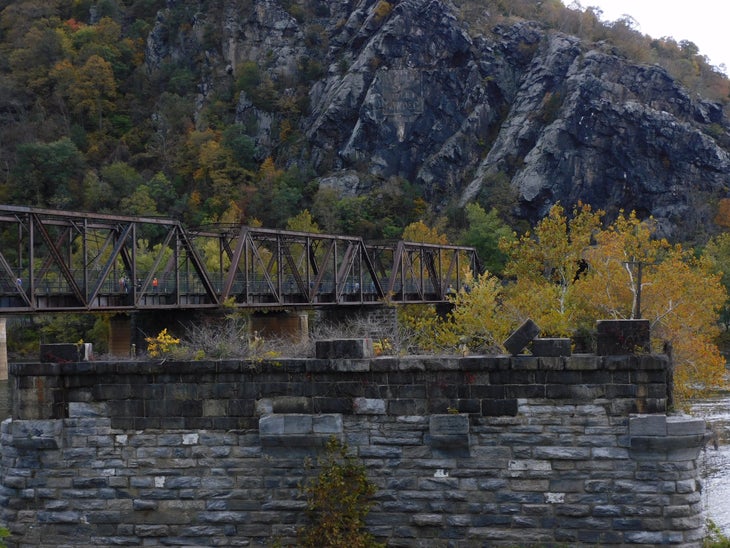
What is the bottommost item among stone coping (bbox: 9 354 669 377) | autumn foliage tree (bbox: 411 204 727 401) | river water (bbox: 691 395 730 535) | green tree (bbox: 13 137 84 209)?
river water (bbox: 691 395 730 535)

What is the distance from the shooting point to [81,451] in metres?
13.9

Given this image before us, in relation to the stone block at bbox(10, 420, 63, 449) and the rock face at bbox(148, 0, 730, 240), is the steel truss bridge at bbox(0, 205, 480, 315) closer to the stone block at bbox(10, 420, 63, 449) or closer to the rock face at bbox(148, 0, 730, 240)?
the stone block at bbox(10, 420, 63, 449)

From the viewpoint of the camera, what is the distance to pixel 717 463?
100 ft

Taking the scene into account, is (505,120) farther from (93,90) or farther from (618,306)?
(618,306)

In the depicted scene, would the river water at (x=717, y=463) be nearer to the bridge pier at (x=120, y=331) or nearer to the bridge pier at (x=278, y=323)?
the bridge pier at (x=120, y=331)

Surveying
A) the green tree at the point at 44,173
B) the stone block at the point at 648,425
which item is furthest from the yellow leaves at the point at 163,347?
the green tree at the point at 44,173

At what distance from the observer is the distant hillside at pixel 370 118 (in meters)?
115

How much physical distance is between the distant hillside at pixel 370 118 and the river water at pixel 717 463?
71.5 m

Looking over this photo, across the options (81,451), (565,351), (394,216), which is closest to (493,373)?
(565,351)

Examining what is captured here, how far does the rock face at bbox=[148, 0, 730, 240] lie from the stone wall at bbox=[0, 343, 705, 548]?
10316 cm

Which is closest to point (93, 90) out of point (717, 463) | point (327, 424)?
point (717, 463)

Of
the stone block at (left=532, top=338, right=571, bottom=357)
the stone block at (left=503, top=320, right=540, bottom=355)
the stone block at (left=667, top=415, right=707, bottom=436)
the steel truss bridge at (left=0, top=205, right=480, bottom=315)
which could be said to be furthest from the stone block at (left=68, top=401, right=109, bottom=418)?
the steel truss bridge at (left=0, top=205, right=480, bottom=315)

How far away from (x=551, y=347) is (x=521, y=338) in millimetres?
434

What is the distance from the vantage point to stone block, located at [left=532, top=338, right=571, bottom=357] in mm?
12711
